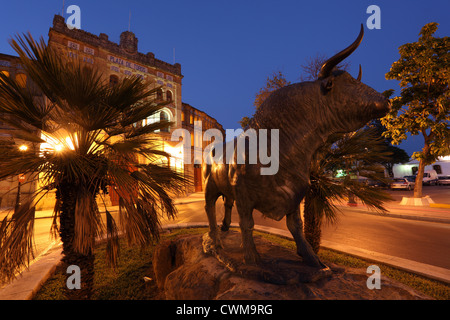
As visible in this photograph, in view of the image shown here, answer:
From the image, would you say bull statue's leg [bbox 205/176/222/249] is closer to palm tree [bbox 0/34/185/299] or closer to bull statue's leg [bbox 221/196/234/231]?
bull statue's leg [bbox 221/196/234/231]

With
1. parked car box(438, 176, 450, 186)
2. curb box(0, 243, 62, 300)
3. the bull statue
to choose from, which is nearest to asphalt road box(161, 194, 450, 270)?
the bull statue

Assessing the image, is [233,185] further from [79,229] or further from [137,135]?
[137,135]

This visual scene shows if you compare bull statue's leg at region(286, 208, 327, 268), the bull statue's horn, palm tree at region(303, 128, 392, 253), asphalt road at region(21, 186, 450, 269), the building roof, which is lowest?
asphalt road at region(21, 186, 450, 269)

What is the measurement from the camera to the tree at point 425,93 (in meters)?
9.65

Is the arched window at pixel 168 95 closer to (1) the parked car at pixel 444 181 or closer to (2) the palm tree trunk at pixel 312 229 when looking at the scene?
(2) the palm tree trunk at pixel 312 229

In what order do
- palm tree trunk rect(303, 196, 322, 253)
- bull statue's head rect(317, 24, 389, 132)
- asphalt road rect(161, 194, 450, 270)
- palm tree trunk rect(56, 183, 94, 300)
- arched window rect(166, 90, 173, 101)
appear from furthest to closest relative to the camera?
arched window rect(166, 90, 173, 101) < asphalt road rect(161, 194, 450, 270) < palm tree trunk rect(303, 196, 322, 253) < palm tree trunk rect(56, 183, 94, 300) < bull statue's head rect(317, 24, 389, 132)

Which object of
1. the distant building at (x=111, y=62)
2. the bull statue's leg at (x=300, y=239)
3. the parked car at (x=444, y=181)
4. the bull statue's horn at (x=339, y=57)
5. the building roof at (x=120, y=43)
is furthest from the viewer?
the parked car at (x=444, y=181)

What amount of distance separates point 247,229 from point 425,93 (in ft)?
43.5

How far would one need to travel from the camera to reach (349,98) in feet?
5.89

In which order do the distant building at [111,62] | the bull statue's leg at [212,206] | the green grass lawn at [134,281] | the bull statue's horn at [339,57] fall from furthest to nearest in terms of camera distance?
the distant building at [111,62], the green grass lawn at [134,281], the bull statue's leg at [212,206], the bull statue's horn at [339,57]

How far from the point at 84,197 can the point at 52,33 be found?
15929 millimetres

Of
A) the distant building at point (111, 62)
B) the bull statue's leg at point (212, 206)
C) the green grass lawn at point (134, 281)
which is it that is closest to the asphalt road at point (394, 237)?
the green grass lawn at point (134, 281)

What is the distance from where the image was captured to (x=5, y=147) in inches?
92.2

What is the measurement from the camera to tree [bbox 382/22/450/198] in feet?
31.7
